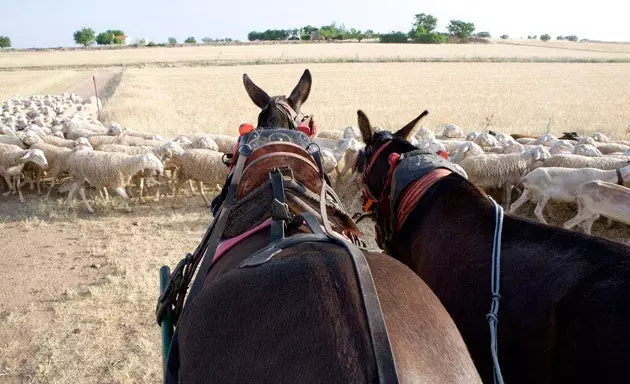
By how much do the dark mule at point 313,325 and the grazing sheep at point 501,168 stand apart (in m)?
8.31

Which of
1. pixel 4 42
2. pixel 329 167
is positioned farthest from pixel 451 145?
pixel 4 42

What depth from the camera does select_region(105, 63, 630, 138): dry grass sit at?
18766 mm

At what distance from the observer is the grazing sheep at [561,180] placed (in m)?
8.10

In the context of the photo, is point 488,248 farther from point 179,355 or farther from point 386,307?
point 179,355

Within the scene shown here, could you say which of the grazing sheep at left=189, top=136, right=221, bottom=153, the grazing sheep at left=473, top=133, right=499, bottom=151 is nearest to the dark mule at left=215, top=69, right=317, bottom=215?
the grazing sheep at left=189, top=136, right=221, bottom=153

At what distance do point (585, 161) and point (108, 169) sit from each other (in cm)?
931

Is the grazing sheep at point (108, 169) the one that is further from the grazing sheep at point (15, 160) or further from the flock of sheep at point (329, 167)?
the grazing sheep at point (15, 160)

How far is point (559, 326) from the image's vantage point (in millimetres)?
1937

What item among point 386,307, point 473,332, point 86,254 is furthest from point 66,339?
point 386,307

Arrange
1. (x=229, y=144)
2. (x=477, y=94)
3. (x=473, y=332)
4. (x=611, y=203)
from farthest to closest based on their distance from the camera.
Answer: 1. (x=477, y=94)
2. (x=229, y=144)
3. (x=611, y=203)
4. (x=473, y=332)

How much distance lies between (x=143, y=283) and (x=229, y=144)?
6.34m

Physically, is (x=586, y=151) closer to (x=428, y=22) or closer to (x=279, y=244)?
(x=279, y=244)

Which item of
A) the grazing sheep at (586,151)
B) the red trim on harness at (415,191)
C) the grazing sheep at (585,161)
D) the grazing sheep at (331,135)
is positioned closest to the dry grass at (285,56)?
the grazing sheep at (331,135)

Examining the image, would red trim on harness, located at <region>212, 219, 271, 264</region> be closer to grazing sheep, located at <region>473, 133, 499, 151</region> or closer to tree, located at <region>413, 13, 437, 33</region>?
grazing sheep, located at <region>473, 133, 499, 151</region>
